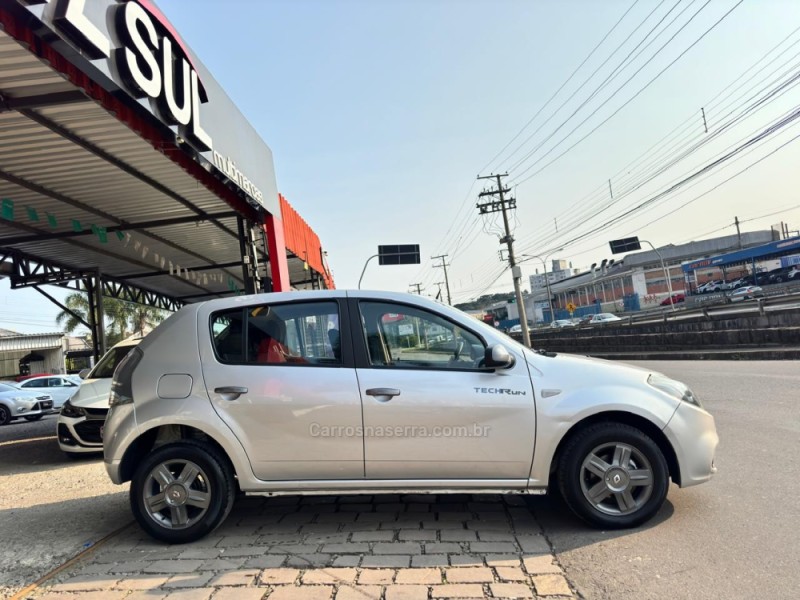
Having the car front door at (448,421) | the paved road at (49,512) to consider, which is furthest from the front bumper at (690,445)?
the paved road at (49,512)

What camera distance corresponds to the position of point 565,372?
3.87m

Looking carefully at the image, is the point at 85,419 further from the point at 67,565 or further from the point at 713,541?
the point at 713,541

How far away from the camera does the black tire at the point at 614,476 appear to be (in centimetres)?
374

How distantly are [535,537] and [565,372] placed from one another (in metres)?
1.15

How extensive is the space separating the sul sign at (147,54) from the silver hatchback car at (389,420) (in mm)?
2779

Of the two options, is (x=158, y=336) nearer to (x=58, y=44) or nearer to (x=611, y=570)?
(x=58, y=44)

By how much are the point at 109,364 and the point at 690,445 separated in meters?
7.73

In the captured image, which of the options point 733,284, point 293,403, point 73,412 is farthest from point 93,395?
point 733,284

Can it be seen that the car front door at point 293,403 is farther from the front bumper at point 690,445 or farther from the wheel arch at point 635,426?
the front bumper at point 690,445

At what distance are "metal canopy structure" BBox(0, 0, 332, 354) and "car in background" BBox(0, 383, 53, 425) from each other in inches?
99.7

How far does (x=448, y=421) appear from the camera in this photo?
376 cm

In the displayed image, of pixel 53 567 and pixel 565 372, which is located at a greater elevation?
pixel 565 372

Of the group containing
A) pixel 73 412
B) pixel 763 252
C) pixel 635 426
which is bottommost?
pixel 635 426

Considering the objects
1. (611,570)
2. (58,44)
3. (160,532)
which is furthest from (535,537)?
(58,44)
